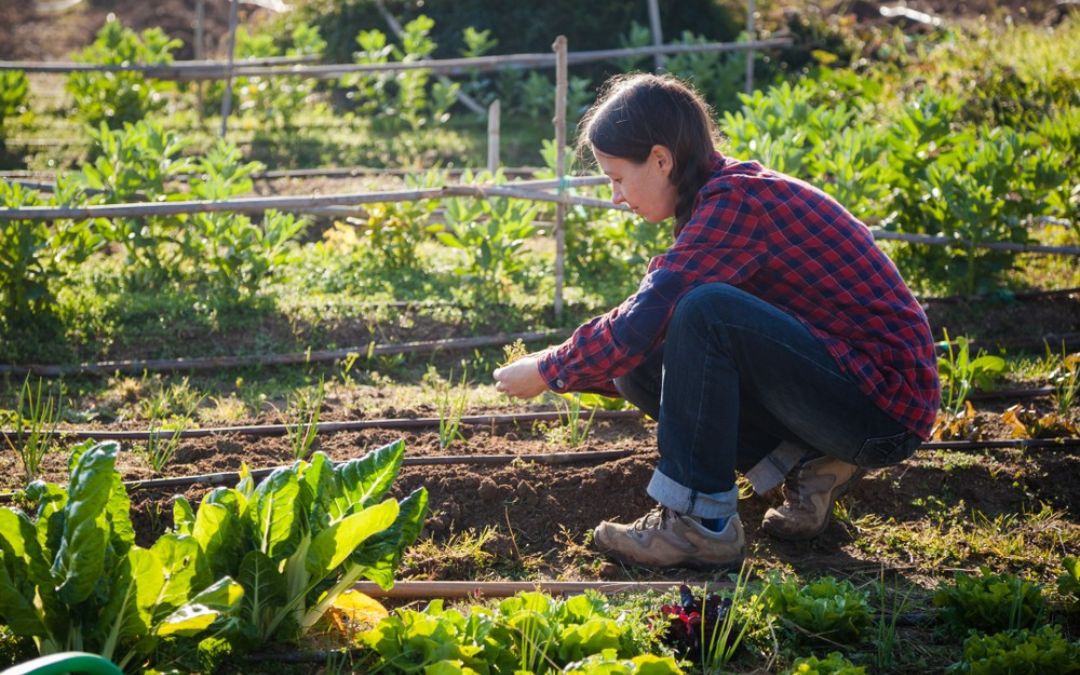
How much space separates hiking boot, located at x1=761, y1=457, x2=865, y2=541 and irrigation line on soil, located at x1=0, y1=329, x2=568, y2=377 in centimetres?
204

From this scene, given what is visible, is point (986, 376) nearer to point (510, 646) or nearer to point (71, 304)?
point (510, 646)

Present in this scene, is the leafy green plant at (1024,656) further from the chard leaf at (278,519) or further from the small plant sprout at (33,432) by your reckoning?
the small plant sprout at (33,432)

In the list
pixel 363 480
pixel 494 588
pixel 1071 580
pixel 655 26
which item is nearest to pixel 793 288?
pixel 1071 580

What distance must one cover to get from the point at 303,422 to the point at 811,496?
6.02 ft

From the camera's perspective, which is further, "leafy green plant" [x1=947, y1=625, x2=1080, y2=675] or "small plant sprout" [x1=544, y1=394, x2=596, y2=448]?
"small plant sprout" [x1=544, y1=394, x2=596, y2=448]

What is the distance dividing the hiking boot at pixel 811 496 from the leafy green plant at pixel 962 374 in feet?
2.96

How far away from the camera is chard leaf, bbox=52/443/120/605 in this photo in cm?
221

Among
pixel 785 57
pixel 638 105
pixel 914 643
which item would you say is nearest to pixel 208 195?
pixel 638 105

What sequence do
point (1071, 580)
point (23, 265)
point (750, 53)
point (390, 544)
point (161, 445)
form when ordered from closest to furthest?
point (390, 544)
point (1071, 580)
point (161, 445)
point (23, 265)
point (750, 53)

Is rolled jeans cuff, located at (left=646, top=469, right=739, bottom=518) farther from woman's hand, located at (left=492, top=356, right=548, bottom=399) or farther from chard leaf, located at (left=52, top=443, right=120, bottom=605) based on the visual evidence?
chard leaf, located at (left=52, top=443, right=120, bottom=605)

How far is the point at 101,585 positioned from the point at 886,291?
6.48 ft

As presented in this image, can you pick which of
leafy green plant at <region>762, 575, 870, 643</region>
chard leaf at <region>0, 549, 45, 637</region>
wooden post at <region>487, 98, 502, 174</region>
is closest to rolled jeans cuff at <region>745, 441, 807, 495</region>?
leafy green plant at <region>762, 575, 870, 643</region>

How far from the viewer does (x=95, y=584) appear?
225 centimetres

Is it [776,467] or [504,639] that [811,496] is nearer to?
[776,467]
